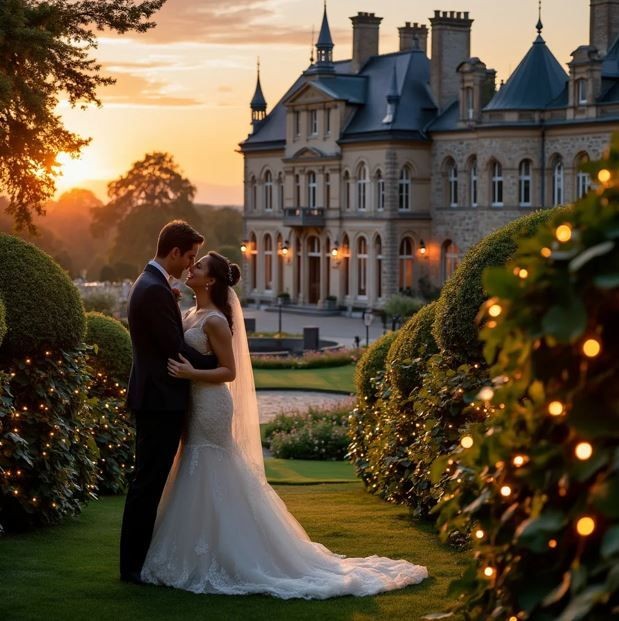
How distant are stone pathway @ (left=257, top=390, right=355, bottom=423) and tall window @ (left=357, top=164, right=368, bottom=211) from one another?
26902mm

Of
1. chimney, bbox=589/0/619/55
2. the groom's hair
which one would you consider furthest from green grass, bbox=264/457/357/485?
chimney, bbox=589/0/619/55

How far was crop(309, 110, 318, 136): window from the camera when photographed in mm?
57312

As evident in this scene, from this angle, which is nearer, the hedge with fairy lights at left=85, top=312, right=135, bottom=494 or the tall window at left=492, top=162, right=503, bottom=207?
the hedge with fairy lights at left=85, top=312, right=135, bottom=494

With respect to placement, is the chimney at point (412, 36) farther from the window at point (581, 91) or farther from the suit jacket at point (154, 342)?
the suit jacket at point (154, 342)

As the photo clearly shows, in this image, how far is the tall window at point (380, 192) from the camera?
53.8 m

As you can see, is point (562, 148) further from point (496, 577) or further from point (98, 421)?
point (496, 577)

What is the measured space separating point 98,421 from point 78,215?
317 feet

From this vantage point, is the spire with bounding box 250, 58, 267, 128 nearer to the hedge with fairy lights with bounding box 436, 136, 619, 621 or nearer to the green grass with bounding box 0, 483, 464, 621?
the green grass with bounding box 0, 483, 464, 621

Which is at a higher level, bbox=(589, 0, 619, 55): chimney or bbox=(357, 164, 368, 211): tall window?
bbox=(589, 0, 619, 55): chimney

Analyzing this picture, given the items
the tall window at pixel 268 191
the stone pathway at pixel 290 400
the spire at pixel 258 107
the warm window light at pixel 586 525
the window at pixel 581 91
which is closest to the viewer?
the warm window light at pixel 586 525

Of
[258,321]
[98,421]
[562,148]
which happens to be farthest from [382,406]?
[258,321]

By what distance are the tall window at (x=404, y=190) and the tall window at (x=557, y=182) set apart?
7271 millimetres

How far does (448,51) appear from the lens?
52.4m

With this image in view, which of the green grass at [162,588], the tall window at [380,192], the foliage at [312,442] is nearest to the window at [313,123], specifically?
the tall window at [380,192]
